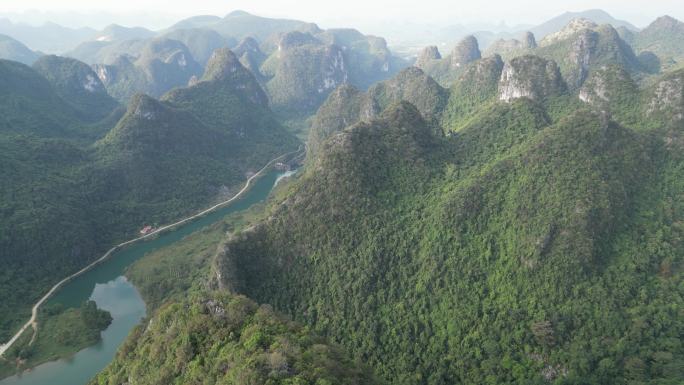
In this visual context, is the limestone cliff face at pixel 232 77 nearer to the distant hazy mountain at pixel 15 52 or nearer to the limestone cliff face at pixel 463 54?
the limestone cliff face at pixel 463 54

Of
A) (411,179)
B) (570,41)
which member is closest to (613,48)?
(570,41)

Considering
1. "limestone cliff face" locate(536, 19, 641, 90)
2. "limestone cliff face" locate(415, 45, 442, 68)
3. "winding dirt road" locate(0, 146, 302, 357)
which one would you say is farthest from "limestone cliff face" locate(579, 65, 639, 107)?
"limestone cliff face" locate(415, 45, 442, 68)

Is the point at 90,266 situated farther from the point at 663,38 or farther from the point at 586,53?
the point at 663,38

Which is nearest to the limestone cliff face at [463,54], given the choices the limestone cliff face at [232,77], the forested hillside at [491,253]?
the limestone cliff face at [232,77]

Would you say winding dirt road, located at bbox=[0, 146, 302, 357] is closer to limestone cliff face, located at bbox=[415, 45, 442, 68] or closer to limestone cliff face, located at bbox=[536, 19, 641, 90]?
limestone cliff face, located at bbox=[536, 19, 641, 90]

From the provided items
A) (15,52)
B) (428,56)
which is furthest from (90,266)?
(15,52)

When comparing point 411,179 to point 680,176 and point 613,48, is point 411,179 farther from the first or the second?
point 613,48

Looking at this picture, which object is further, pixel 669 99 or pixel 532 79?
pixel 532 79

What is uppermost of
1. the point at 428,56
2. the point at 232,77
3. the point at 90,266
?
the point at 232,77
